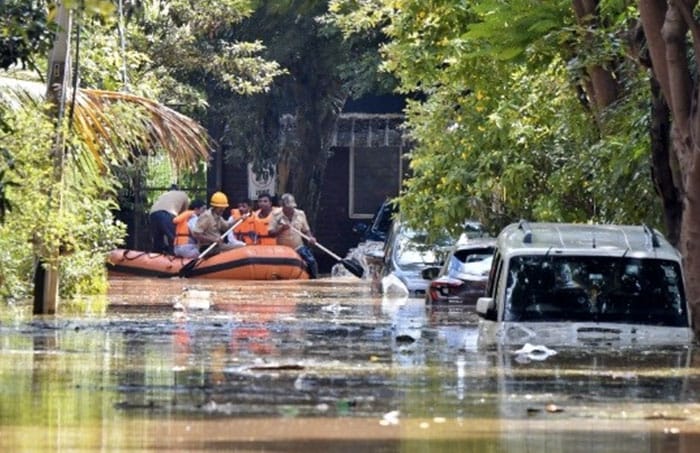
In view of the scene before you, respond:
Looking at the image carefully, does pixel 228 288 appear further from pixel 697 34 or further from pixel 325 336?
pixel 697 34

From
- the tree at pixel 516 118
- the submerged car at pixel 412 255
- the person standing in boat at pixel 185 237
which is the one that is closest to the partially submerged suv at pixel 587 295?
the tree at pixel 516 118

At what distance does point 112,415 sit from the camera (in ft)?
40.1

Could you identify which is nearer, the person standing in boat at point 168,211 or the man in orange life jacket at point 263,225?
the man in orange life jacket at point 263,225

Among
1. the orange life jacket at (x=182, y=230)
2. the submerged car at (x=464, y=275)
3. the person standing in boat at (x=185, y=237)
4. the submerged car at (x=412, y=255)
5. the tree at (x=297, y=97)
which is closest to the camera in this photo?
the submerged car at (x=464, y=275)

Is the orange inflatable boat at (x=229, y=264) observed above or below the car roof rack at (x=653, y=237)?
above

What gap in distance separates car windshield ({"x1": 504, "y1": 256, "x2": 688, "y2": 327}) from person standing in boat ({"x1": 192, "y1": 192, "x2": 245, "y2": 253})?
2583cm

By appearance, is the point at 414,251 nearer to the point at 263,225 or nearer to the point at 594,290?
the point at 263,225

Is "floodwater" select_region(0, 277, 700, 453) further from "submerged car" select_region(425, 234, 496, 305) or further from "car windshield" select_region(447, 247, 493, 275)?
"car windshield" select_region(447, 247, 493, 275)

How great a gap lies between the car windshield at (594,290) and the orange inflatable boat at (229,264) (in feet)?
73.9

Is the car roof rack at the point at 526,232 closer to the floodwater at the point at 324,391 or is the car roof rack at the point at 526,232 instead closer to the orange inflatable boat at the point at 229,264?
the floodwater at the point at 324,391

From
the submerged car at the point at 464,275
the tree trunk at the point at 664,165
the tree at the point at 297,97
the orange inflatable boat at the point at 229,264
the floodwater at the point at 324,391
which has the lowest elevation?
the floodwater at the point at 324,391

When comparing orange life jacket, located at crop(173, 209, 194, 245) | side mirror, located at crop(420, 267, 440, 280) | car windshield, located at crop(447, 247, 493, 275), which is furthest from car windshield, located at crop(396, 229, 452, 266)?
orange life jacket, located at crop(173, 209, 194, 245)

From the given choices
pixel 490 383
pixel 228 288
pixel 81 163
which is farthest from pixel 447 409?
pixel 228 288

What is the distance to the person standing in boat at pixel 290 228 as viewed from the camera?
42562 millimetres
